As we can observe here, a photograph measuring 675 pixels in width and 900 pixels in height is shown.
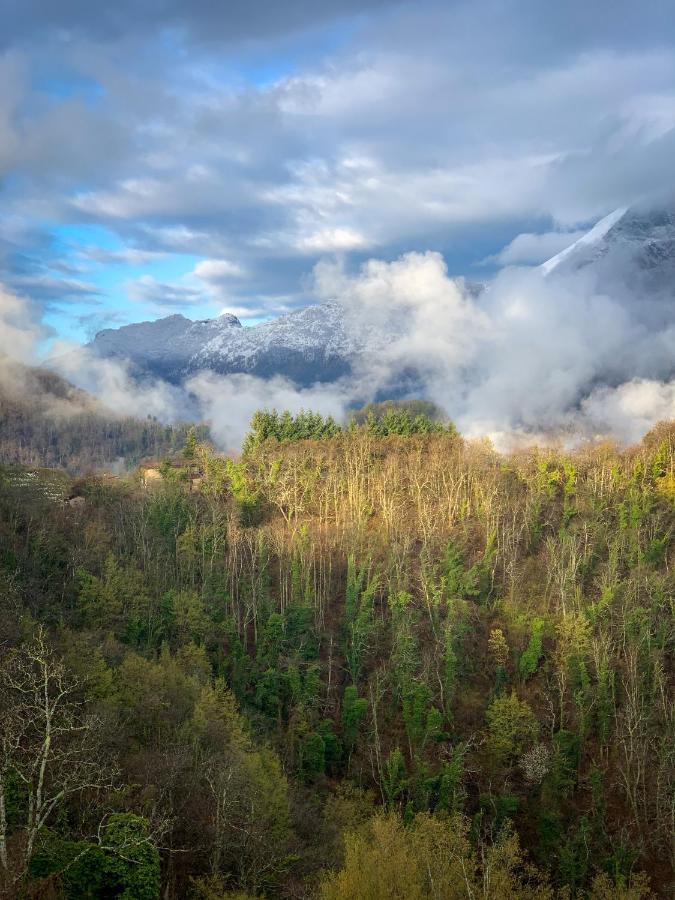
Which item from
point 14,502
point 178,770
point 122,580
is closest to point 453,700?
point 122,580

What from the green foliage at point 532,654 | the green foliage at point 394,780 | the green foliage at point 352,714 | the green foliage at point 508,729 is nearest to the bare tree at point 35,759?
the green foliage at point 394,780

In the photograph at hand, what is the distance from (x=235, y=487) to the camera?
8212 centimetres

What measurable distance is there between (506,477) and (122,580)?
50103mm

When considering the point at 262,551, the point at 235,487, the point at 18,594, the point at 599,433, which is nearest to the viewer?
the point at 18,594

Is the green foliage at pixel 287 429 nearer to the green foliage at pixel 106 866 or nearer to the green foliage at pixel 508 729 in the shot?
the green foliage at pixel 508 729

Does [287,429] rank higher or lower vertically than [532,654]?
higher

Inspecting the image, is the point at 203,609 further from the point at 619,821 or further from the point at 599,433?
the point at 599,433

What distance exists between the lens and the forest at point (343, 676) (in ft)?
79.2

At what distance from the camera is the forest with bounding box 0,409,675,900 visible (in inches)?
950

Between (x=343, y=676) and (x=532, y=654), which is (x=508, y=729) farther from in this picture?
(x=343, y=676)

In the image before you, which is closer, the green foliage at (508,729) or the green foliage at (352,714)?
the green foliage at (508,729)

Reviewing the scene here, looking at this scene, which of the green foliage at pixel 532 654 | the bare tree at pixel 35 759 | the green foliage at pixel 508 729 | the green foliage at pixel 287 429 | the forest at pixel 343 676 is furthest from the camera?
the green foliage at pixel 287 429

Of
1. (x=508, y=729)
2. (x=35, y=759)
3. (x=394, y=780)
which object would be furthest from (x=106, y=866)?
(x=508, y=729)

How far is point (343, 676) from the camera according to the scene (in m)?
61.3
